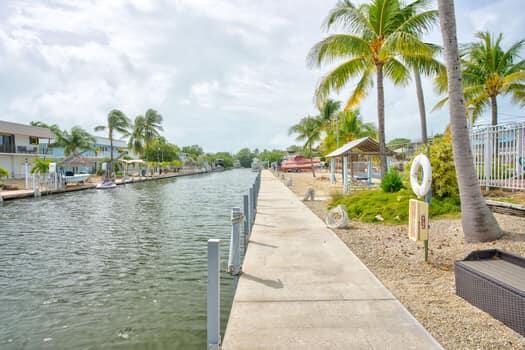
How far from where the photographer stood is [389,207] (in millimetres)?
10625

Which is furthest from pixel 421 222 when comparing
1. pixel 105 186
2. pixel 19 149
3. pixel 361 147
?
pixel 19 149

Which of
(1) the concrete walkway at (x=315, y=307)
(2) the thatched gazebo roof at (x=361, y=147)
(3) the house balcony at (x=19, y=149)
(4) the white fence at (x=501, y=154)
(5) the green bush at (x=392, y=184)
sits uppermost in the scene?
(3) the house balcony at (x=19, y=149)

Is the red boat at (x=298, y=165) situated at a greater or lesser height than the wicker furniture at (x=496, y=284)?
greater

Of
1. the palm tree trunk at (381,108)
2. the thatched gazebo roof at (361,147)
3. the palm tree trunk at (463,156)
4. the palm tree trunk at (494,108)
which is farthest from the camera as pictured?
the palm tree trunk at (494,108)

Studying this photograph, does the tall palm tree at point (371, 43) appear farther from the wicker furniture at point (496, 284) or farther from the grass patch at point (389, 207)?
the wicker furniture at point (496, 284)

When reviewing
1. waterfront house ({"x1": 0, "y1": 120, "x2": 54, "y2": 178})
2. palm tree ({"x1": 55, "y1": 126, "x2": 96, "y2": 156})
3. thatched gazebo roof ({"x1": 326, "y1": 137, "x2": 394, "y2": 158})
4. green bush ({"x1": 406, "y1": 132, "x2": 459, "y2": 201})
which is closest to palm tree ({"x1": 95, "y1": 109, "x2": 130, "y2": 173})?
palm tree ({"x1": 55, "y1": 126, "x2": 96, "y2": 156})

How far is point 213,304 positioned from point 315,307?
1416 millimetres

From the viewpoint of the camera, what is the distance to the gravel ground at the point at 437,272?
353cm

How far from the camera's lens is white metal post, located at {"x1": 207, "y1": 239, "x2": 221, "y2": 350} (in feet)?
11.4

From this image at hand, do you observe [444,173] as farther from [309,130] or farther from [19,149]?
[19,149]

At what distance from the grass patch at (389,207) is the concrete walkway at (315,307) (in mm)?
3478

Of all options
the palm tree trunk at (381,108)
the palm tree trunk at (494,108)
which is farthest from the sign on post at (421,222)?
the palm tree trunk at (494,108)

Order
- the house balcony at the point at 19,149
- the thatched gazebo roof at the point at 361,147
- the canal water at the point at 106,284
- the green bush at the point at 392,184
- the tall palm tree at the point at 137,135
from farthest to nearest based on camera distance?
the tall palm tree at the point at 137,135
the house balcony at the point at 19,149
the thatched gazebo roof at the point at 361,147
the green bush at the point at 392,184
the canal water at the point at 106,284

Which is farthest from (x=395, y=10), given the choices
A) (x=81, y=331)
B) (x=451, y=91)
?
(x=81, y=331)
